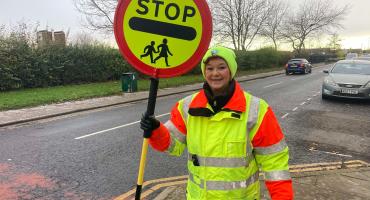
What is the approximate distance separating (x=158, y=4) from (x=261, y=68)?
44249 millimetres

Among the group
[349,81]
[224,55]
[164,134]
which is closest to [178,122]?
A: [164,134]

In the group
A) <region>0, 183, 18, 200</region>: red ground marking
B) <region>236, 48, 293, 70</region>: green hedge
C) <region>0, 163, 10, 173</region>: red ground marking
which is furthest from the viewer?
<region>236, 48, 293, 70</region>: green hedge

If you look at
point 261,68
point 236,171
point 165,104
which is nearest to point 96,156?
point 236,171

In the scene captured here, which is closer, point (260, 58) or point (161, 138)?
point (161, 138)

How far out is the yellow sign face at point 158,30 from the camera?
2328mm

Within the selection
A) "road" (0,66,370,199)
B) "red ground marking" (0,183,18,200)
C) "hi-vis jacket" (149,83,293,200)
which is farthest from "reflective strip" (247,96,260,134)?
"red ground marking" (0,183,18,200)

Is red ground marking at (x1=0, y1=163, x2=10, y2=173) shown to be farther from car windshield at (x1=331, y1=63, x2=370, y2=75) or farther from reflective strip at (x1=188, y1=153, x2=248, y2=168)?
car windshield at (x1=331, y1=63, x2=370, y2=75)

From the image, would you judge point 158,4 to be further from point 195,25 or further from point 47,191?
point 47,191

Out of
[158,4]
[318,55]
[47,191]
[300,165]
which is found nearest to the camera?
[158,4]

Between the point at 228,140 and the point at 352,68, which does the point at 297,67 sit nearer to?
the point at 352,68

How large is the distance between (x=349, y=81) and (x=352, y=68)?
1.37 m

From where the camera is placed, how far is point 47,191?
562 cm

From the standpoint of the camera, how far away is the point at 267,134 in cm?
235

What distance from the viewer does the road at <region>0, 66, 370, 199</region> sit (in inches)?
233
